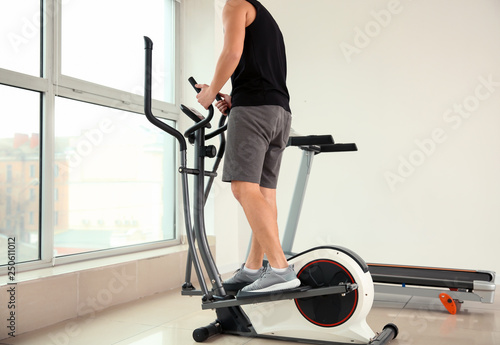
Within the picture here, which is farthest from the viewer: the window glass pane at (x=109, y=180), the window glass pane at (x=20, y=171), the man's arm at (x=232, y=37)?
the window glass pane at (x=109, y=180)

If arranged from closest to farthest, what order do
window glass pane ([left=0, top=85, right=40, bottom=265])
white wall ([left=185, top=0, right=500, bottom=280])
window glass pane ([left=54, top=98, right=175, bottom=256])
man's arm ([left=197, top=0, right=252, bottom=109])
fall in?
man's arm ([left=197, top=0, right=252, bottom=109]) < window glass pane ([left=0, top=85, right=40, bottom=265]) < window glass pane ([left=54, top=98, right=175, bottom=256]) < white wall ([left=185, top=0, right=500, bottom=280])

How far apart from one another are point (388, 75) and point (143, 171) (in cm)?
221

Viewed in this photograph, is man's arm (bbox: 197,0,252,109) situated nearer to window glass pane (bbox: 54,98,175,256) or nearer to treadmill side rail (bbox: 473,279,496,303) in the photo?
window glass pane (bbox: 54,98,175,256)

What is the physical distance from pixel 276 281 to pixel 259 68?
945 millimetres

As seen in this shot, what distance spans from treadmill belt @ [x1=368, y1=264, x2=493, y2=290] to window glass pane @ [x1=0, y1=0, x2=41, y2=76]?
2.49 meters

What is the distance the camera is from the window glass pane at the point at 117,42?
123 inches

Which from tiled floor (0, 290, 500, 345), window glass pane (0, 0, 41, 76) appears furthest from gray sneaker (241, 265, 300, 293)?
window glass pane (0, 0, 41, 76)

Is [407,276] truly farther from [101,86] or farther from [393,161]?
[101,86]

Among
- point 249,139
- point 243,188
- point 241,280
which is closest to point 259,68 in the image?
point 249,139

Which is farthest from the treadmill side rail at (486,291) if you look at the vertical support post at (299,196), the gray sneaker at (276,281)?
the gray sneaker at (276,281)

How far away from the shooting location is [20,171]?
270cm

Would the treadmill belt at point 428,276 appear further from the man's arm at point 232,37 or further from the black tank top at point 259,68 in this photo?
the man's arm at point 232,37

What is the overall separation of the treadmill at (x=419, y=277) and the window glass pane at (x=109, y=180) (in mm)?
1382

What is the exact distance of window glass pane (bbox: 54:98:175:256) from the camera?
3041 millimetres
